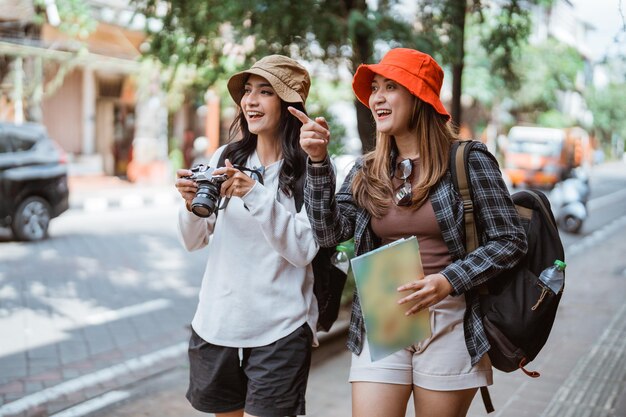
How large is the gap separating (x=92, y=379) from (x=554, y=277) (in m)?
3.84

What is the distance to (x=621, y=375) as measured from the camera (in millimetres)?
5152

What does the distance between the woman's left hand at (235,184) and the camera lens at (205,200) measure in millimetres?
39

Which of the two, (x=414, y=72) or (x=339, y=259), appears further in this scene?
(x=339, y=259)

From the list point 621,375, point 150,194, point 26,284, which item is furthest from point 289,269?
point 150,194

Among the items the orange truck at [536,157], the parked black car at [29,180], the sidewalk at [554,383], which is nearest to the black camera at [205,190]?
the sidewalk at [554,383]

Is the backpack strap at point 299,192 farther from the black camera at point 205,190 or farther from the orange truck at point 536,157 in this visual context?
the orange truck at point 536,157

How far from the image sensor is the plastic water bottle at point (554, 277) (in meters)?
2.22

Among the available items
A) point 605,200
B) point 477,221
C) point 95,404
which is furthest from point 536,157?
point 477,221

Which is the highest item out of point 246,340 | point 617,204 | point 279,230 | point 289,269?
point 279,230

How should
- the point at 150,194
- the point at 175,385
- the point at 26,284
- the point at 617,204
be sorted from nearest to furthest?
1. the point at 175,385
2. the point at 26,284
3. the point at 150,194
4. the point at 617,204

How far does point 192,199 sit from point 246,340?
0.54 meters

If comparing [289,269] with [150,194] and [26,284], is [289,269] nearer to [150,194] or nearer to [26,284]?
[26,284]

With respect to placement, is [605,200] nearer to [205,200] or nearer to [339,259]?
[339,259]

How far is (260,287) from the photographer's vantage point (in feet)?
8.23
